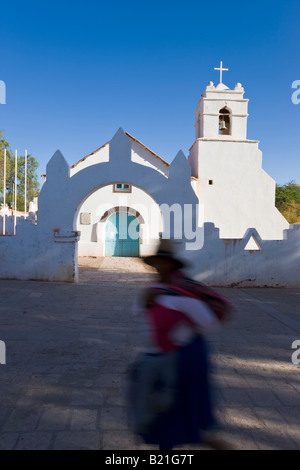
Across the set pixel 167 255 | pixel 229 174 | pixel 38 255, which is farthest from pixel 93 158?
pixel 167 255

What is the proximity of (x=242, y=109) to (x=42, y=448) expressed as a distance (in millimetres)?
16004

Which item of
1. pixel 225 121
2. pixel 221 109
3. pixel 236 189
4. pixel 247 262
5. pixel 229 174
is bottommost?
pixel 247 262

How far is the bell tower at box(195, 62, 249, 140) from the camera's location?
15758mm

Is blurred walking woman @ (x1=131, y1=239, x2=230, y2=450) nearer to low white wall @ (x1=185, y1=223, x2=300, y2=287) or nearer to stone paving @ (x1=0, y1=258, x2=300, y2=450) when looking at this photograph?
stone paving @ (x1=0, y1=258, x2=300, y2=450)

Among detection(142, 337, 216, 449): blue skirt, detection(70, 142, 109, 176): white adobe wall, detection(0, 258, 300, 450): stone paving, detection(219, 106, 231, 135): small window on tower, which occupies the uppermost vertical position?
detection(219, 106, 231, 135): small window on tower

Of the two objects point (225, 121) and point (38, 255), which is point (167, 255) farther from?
point (225, 121)

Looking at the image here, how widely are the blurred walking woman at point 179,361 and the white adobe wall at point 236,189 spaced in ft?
44.8

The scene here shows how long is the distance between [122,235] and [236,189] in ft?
18.8

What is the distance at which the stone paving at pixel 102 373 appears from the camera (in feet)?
9.20

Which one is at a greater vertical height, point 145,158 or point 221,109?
point 221,109

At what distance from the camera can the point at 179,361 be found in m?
2.32

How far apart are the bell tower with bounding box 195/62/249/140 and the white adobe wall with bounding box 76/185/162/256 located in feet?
13.3

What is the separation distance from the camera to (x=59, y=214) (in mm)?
9492

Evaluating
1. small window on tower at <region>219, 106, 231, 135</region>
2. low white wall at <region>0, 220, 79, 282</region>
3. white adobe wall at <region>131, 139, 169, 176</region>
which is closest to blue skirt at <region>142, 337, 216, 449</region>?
low white wall at <region>0, 220, 79, 282</region>
